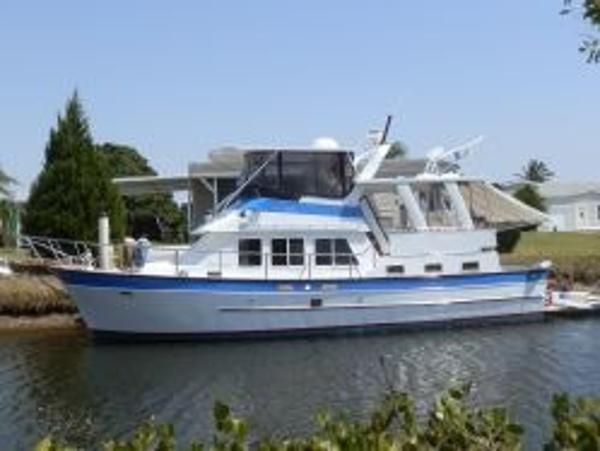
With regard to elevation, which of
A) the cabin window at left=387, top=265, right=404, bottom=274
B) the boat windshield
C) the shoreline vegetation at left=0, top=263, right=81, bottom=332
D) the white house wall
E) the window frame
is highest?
the white house wall

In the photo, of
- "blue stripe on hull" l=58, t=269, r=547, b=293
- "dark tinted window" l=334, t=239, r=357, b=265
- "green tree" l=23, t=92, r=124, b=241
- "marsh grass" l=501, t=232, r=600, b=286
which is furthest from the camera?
"marsh grass" l=501, t=232, r=600, b=286

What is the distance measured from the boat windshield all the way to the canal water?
411 centimetres

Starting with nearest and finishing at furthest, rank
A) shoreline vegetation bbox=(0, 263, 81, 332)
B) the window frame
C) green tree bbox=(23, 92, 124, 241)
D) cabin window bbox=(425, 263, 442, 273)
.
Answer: the window frame
cabin window bbox=(425, 263, 442, 273)
shoreline vegetation bbox=(0, 263, 81, 332)
green tree bbox=(23, 92, 124, 241)

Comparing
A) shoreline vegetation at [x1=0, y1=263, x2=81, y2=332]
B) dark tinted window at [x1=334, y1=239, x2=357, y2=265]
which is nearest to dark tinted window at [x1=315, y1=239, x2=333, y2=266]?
dark tinted window at [x1=334, y1=239, x2=357, y2=265]

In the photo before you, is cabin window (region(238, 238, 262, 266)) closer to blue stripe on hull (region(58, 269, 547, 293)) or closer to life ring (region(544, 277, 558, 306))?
blue stripe on hull (region(58, 269, 547, 293))

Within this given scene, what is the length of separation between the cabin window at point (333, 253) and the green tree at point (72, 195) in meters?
10.7

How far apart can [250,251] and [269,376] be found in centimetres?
684

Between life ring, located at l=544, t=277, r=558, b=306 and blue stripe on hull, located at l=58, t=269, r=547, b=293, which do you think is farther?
life ring, located at l=544, t=277, r=558, b=306

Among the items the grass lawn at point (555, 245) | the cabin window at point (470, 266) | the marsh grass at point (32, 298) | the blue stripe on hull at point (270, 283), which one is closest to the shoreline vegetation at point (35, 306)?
the marsh grass at point (32, 298)

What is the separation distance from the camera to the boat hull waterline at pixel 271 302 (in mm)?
29172

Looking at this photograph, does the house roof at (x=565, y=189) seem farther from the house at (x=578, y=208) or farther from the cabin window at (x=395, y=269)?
the cabin window at (x=395, y=269)

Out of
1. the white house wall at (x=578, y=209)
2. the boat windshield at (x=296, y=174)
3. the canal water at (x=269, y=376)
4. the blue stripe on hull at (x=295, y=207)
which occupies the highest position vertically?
the white house wall at (x=578, y=209)

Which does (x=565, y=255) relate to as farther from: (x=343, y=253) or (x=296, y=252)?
(x=296, y=252)

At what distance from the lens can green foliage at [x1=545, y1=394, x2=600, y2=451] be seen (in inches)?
229
